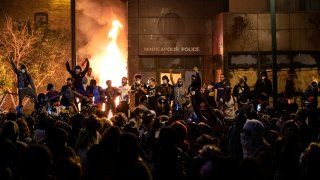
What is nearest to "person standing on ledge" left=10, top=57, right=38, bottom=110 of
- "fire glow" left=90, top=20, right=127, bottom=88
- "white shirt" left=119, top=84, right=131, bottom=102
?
"white shirt" left=119, top=84, right=131, bottom=102

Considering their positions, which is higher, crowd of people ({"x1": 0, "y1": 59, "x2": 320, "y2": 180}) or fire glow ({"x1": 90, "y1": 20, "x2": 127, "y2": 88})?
fire glow ({"x1": 90, "y1": 20, "x2": 127, "y2": 88})

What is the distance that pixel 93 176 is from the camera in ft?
21.4

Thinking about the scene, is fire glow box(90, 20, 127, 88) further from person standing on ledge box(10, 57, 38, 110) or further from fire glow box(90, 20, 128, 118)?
person standing on ledge box(10, 57, 38, 110)

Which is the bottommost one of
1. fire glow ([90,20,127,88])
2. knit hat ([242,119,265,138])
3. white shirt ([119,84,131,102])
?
knit hat ([242,119,265,138])

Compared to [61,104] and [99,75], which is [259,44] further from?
[61,104]

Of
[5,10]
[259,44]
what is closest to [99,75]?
[5,10]

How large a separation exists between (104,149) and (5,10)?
2627 cm

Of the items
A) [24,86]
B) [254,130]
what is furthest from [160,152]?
[24,86]

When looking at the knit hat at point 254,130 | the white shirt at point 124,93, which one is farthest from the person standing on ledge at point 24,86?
the knit hat at point 254,130

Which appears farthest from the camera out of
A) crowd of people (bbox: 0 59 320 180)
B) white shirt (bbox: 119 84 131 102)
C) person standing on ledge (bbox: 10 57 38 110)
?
white shirt (bbox: 119 84 131 102)

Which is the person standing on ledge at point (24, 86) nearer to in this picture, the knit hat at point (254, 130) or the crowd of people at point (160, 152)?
the crowd of people at point (160, 152)

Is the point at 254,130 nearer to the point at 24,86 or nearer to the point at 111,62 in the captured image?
the point at 24,86

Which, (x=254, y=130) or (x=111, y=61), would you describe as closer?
(x=254, y=130)

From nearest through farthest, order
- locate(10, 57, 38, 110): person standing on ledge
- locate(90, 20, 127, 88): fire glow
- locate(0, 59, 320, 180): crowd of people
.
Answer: locate(0, 59, 320, 180): crowd of people
locate(10, 57, 38, 110): person standing on ledge
locate(90, 20, 127, 88): fire glow
